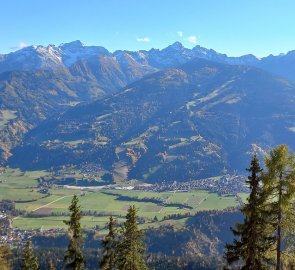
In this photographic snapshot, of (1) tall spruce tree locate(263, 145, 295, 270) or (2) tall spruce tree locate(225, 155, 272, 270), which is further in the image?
(2) tall spruce tree locate(225, 155, 272, 270)

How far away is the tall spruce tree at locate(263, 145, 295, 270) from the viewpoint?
107 ft

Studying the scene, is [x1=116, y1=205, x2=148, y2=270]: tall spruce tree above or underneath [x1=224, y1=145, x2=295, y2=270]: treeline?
underneath

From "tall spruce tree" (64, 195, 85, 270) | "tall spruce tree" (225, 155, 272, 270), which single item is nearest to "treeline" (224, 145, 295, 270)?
"tall spruce tree" (225, 155, 272, 270)

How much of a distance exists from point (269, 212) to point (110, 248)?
71.3 ft

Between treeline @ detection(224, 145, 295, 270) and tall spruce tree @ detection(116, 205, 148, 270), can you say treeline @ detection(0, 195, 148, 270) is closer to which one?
tall spruce tree @ detection(116, 205, 148, 270)

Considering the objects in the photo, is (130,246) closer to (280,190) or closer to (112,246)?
(112,246)

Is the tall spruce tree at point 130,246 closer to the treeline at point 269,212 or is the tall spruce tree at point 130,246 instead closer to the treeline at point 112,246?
the treeline at point 112,246

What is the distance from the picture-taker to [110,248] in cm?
4919

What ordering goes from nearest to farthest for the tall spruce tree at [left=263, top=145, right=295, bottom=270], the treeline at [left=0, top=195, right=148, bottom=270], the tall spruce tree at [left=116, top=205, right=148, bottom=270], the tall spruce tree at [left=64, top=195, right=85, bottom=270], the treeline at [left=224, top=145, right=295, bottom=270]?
the tall spruce tree at [left=263, top=145, right=295, bottom=270]
the treeline at [left=224, top=145, right=295, bottom=270]
the tall spruce tree at [left=64, top=195, right=85, bottom=270]
the treeline at [left=0, top=195, right=148, bottom=270]
the tall spruce tree at [left=116, top=205, right=148, bottom=270]

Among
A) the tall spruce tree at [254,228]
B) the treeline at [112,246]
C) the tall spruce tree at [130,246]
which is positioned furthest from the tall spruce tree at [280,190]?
the treeline at [112,246]

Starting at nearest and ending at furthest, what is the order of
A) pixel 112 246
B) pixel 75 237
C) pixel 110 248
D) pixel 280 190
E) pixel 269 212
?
pixel 269 212
pixel 280 190
pixel 75 237
pixel 110 248
pixel 112 246

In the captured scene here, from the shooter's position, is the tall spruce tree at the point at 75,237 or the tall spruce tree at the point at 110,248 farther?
the tall spruce tree at the point at 110,248

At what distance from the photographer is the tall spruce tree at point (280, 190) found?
32.8 meters

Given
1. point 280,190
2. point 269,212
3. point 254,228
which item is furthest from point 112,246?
point 280,190
